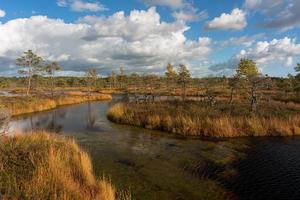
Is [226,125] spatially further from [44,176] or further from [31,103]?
[31,103]

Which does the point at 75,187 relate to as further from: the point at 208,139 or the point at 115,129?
the point at 115,129

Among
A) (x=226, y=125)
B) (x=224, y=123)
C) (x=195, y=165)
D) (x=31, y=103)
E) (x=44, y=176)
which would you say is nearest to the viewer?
(x=44, y=176)

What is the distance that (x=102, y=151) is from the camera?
1645 centimetres

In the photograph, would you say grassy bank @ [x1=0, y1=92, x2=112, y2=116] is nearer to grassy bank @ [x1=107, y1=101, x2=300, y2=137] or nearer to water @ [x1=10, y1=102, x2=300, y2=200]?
grassy bank @ [x1=107, y1=101, x2=300, y2=137]

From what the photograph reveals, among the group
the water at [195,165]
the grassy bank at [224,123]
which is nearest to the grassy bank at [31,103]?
the grassy bank at [224,123]

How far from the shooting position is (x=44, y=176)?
8461 millimetres

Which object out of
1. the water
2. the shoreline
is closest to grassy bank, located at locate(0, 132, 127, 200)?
the water

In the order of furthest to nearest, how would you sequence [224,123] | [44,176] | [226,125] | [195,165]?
[224,123]
[226,125]
[195,165]
[44,176]

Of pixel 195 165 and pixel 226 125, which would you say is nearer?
pixel 195 165

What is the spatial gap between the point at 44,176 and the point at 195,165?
304 inches

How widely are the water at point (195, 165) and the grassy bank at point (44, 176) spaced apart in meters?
1.60

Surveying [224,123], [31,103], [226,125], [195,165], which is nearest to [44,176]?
[195,165]

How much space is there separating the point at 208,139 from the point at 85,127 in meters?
12.0

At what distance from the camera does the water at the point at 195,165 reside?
10.6 metres
